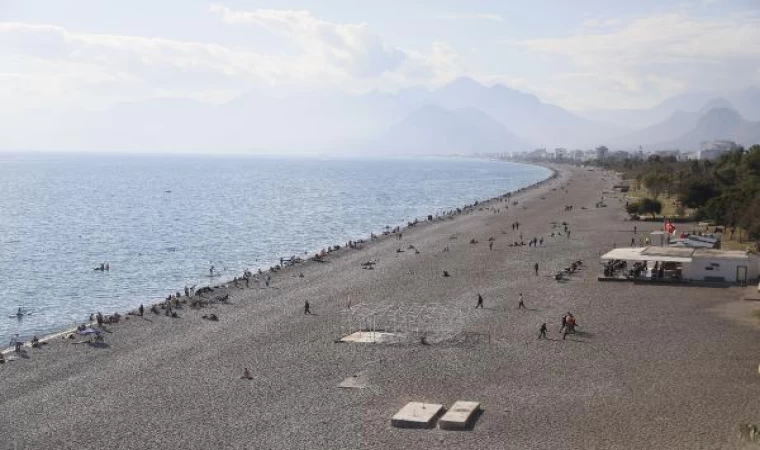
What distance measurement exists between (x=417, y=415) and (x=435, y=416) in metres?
0.47

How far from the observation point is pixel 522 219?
7775 cm

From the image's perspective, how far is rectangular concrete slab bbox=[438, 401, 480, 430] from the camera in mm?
19484

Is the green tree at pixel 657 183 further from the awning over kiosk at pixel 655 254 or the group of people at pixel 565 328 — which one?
the group of people at pixel 565 328

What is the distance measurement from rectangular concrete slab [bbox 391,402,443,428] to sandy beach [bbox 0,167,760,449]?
13.9 inches

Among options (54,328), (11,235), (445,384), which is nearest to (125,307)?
(54,328)

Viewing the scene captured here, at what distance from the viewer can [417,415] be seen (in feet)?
65.7

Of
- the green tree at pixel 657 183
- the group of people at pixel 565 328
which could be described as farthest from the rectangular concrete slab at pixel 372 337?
the green tree at pixel 657 183

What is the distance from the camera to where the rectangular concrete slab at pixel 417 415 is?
19672 mm

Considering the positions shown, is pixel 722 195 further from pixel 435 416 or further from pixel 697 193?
pixel 435 416

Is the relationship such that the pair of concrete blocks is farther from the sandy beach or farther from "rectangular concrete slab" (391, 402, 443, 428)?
the sandy beach

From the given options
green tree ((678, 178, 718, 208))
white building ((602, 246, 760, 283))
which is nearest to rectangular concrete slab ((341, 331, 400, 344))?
white building ((602, 246, 760, 283))

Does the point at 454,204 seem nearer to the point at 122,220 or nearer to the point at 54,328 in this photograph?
the point at 122,220

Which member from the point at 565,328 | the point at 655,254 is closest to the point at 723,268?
the point at 655,254

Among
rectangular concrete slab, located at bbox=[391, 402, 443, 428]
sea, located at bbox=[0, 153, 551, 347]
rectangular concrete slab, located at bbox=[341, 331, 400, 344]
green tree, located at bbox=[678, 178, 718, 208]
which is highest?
green tree, located at bbox=[678, 178, 718, 208]
